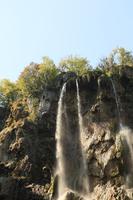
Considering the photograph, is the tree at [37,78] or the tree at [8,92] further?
the tree at [8,92]

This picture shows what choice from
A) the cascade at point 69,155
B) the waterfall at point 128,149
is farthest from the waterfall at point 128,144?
the cascade at point 69,155

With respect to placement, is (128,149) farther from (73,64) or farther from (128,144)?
(73,64)

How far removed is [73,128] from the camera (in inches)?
1599

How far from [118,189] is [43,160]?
9.67 meters

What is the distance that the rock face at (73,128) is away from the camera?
33.8 meters

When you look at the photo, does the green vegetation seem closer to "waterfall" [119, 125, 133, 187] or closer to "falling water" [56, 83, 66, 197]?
"falling water" [56, 83, 66, 197]

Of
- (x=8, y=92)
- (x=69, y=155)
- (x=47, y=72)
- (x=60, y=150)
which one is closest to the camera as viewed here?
(x=69, y=155)

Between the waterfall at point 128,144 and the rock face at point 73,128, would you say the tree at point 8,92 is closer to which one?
the rock face at point 73,128

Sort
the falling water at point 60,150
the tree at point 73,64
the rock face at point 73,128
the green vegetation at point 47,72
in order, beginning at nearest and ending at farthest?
1. the rock face at point 73,128
2. the falling water at point 60,150
3. the green vegetation at point 47,72
4. the tree at point 73,64

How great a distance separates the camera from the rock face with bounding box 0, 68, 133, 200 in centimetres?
3378

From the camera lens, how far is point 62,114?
41.4 m

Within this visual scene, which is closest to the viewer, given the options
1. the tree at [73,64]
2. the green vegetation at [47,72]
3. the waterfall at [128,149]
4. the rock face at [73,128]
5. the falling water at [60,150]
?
the waterfall at [128,149]

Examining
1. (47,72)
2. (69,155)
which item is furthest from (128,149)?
(47,72)

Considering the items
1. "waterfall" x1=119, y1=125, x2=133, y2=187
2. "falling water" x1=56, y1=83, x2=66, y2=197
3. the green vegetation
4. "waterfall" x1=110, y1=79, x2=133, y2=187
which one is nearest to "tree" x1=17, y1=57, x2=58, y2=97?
the green vegetation
